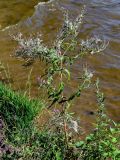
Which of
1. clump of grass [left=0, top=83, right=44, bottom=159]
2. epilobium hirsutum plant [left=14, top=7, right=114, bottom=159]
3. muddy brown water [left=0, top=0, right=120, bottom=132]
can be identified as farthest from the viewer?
muddy brown water [left=0, top=0, right=120, bottom=132]

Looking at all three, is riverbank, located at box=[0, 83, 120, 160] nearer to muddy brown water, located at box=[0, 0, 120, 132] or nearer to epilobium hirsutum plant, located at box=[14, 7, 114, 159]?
epilobium hirsutum plant, located at box=[14, 7, 114, 159]

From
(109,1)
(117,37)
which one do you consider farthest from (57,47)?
(109,1)

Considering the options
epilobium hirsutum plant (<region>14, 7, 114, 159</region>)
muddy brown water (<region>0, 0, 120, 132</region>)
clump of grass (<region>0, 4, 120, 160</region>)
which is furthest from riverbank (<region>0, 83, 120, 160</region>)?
muddy brown water (<region>0, 0, 120, 132</region>)

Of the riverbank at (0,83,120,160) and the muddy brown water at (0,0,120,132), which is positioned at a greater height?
the riverbank at (0,83,120,160)

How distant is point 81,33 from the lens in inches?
342

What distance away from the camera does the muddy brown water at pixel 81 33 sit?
243 inches

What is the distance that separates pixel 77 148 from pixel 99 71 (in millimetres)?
3213

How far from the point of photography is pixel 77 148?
3969 millimetres

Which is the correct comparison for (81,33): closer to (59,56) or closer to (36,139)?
(36,139)

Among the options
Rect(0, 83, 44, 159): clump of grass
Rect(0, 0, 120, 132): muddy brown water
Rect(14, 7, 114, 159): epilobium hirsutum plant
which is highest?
Rect(14, 7, 114, 159): epilobium hirsutum plant

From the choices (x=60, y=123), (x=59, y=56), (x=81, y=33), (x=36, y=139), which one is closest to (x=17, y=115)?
(x=36, y=139)

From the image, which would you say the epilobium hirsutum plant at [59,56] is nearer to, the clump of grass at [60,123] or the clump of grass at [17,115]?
the clump of grass at [60,123]

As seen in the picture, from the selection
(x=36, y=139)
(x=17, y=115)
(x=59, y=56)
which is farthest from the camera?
(x=17, y=115)

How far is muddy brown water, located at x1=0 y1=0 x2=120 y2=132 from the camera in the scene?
618 cm
